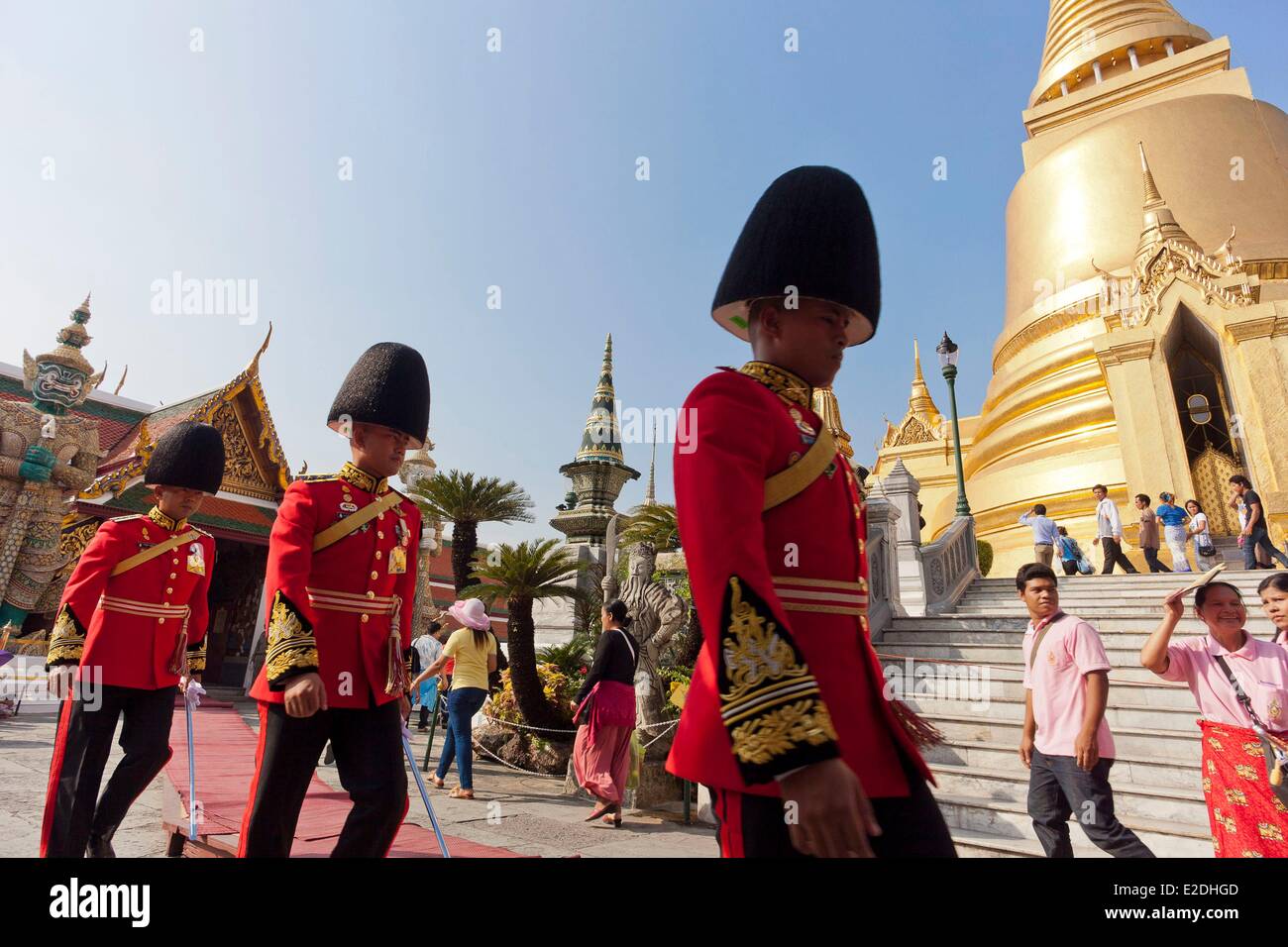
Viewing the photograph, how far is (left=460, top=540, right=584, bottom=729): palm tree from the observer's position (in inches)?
375

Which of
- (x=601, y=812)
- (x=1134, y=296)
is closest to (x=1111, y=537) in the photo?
(x=1134, y=296)

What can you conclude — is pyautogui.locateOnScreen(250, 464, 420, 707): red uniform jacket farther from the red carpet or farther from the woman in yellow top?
the woman in yellow top

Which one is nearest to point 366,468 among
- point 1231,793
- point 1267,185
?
point 1231,793

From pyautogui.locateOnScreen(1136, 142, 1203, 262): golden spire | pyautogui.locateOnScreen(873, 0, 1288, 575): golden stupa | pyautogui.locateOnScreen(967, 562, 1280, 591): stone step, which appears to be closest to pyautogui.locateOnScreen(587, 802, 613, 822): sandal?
pyautogui.locateOnScreen(967, 562, 1280, 591): stone step

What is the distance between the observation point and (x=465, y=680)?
24.3ft

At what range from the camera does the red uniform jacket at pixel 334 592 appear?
9.00 feet

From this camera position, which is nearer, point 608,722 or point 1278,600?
point 1278,600

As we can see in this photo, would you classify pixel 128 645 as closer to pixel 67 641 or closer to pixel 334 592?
pixel 67 641

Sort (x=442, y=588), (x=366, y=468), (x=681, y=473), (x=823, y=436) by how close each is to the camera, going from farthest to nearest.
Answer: (x=442, y=588)
(x=366, y=468)
(x=823, y=436)
(x=681, y=473)

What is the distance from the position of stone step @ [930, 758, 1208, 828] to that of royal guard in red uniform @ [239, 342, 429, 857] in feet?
12.1

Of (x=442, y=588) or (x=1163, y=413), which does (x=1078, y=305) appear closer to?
(x=1163, y=413)

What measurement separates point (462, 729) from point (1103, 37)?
102ft

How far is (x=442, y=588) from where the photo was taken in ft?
77.2

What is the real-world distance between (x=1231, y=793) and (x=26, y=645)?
1523 centimetres
